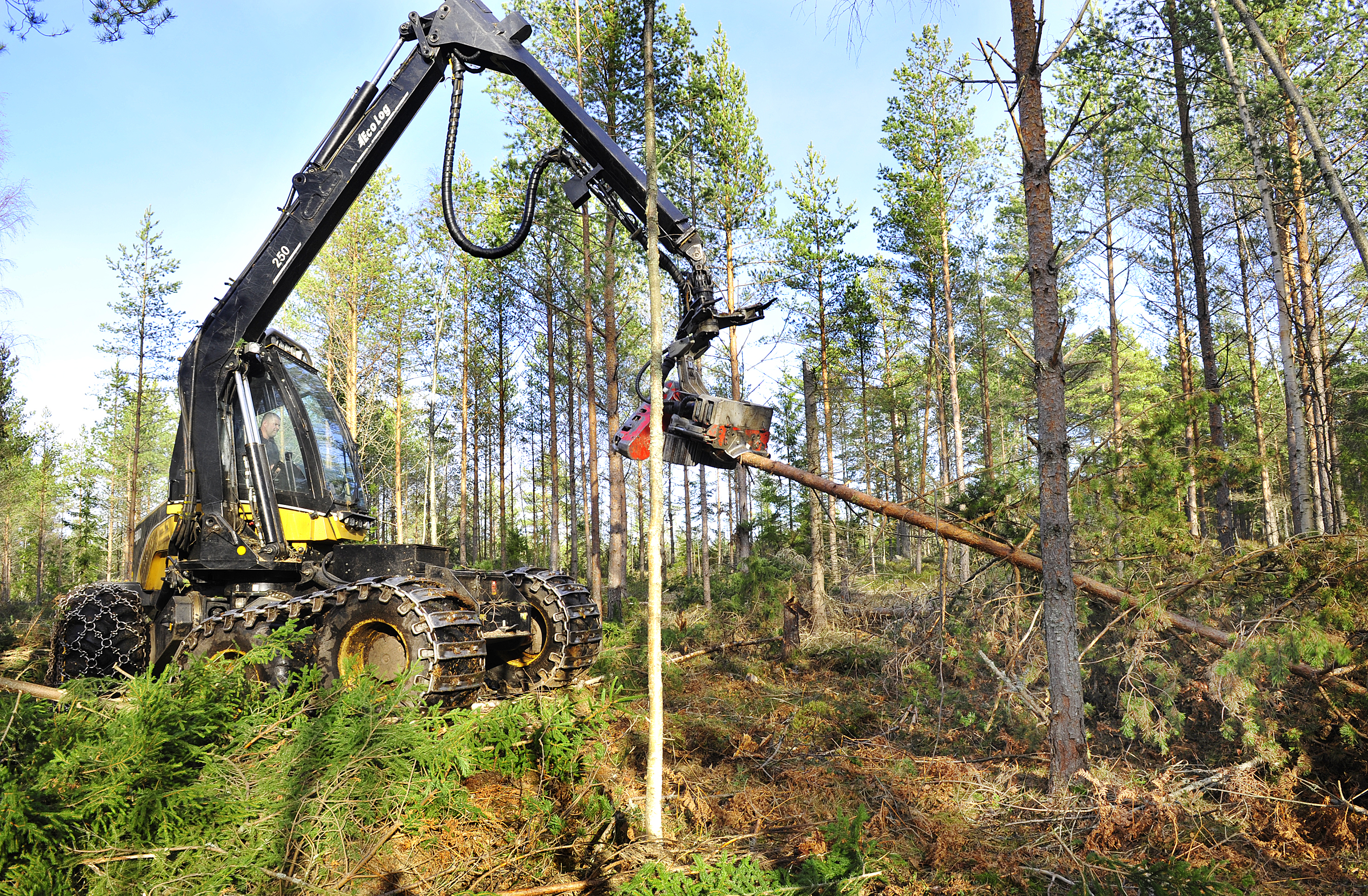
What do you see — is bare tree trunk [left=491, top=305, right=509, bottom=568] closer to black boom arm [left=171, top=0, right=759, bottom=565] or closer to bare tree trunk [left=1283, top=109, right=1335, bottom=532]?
black boom arm [left=171, top=0, right=759, bottom=565]

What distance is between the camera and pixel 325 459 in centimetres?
726

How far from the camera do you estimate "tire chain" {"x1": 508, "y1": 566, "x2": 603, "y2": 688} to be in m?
7.00

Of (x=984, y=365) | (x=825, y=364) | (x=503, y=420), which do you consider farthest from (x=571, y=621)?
(x=984, y=365)

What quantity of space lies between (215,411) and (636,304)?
16278 mm

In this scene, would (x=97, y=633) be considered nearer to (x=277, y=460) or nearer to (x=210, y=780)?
(x=277, y=460)

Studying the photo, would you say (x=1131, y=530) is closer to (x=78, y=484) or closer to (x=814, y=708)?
(x=814, y=708)

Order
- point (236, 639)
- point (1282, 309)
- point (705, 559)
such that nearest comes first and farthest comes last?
point (236, 639), point (1282, 309), point (705, 559)

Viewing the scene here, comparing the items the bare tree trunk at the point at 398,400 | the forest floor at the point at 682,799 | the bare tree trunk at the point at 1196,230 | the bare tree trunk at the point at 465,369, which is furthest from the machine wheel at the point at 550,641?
the bare tree trunk at the point at 398,400

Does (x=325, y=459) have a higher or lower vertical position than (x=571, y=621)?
higher

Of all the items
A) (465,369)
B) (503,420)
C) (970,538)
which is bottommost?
(970,538)

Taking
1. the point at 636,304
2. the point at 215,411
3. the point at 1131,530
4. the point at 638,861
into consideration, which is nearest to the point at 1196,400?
the point at 1131,530

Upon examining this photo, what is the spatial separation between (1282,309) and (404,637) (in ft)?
45.8

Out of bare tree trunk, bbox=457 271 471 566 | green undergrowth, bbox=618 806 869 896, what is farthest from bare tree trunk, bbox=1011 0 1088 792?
bare tree trunk, bbox=457 271 471 566

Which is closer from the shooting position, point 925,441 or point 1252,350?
→ point 1252,350
